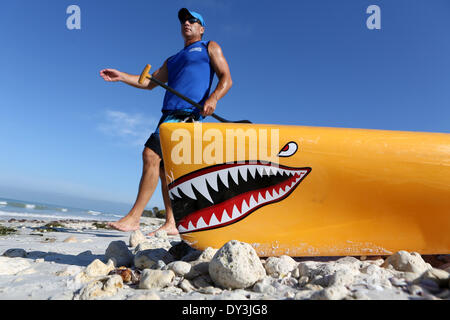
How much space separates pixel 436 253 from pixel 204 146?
66.0 inches

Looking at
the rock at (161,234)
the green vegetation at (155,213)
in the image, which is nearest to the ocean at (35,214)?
the green vegetation at (155,213)

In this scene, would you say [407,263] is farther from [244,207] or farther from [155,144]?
[155,144]

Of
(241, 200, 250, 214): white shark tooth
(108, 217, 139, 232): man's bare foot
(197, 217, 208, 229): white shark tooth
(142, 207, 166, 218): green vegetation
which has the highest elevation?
(241, 200, 250, 214): white shark tooth

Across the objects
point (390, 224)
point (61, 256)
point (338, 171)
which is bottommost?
point (61, 256)

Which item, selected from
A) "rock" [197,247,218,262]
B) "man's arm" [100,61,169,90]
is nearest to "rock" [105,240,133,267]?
"rock" [197,247,218,262]

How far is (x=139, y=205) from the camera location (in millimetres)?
2660

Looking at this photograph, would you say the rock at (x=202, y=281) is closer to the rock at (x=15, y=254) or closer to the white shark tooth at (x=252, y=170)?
the white shark tooth at (x=252, y=170)

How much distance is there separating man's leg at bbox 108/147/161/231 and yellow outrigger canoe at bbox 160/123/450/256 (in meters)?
0.83

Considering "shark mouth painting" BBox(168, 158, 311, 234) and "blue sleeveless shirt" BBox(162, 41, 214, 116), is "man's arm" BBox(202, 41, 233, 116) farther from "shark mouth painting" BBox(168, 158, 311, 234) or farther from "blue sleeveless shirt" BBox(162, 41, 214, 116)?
"shark mouth painting" BBox(168, 158, 311, 234)

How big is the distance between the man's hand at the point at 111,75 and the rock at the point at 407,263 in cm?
292

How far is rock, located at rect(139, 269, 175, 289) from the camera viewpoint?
1.39 metres

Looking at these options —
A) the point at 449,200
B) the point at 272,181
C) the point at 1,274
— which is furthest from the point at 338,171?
the point at 1,274

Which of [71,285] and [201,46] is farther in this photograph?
[201,46]
